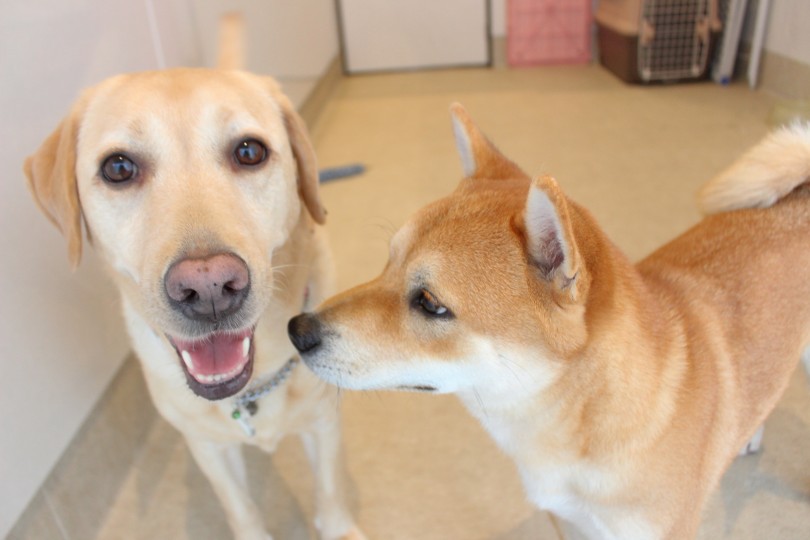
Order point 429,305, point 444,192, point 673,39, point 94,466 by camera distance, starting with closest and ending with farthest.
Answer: point 429,305, point 94,466, point 444,192, point 673,39

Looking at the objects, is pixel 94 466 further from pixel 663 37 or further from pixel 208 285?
pixel 663 37

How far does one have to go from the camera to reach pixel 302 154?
1346 millimetres

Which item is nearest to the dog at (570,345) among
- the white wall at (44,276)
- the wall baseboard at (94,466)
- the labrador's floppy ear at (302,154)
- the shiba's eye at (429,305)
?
the shiba's eye at (429,305)

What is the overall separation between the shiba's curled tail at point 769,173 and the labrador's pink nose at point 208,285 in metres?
1.07

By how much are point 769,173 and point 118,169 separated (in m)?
1.31

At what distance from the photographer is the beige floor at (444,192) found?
Answer: 1586 mm

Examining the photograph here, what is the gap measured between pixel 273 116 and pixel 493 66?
14.3 ft

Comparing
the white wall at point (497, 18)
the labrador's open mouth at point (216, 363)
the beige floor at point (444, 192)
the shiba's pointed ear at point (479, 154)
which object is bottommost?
Answer: the beige floor at point (444, 192)

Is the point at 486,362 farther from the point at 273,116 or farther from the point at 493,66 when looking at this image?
the point at 493,66

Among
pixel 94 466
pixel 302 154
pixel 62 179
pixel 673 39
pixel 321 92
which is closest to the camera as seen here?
pixel 62 179

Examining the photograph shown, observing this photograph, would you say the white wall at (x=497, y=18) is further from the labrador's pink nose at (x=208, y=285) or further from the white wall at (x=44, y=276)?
the labrador's pink nose at (x=208, y=285)

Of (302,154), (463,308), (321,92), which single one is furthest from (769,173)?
(321,92)

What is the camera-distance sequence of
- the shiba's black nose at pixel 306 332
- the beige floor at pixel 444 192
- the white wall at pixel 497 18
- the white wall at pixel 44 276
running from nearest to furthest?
the shiba's black nose at pixel 306 332 < the white wall at pixel 44 276 < the beige floor at pixel 444 192 < the white wall at pixel 497 18

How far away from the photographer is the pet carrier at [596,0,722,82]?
13.2 feet
